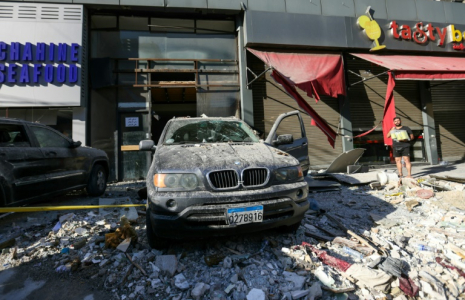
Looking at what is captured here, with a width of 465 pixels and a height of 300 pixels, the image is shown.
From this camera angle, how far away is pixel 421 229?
3.29 m

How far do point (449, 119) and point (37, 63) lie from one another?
56.1 ft

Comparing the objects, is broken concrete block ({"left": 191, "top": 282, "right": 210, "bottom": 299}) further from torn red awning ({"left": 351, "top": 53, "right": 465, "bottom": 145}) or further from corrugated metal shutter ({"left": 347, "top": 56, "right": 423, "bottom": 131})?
corrugated metal shutter ({"left": 347, "top": 56, "right": 423, "bottom": 131})

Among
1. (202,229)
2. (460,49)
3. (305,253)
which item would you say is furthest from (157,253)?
(460,49)

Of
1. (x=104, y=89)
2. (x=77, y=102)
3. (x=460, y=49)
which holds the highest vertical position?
(x=460, y=49)

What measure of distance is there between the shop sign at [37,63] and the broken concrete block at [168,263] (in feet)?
25.0

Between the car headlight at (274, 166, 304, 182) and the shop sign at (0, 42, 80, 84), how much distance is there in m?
8.02

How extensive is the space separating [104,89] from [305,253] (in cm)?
886

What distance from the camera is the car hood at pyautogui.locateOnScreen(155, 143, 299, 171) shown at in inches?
96.5

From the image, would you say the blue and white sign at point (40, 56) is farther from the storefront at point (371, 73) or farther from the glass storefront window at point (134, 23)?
the storefront at point (371, 73)

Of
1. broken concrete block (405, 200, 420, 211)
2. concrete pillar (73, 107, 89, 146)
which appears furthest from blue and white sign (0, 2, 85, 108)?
broken concrete block (405, 200, 420, 211)

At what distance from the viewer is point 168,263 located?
2.35 metres

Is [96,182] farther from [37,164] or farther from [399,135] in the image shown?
[399,135]

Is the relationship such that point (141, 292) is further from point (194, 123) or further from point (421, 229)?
point (421, 229)

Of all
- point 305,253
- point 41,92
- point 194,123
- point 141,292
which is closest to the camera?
point 141,292
